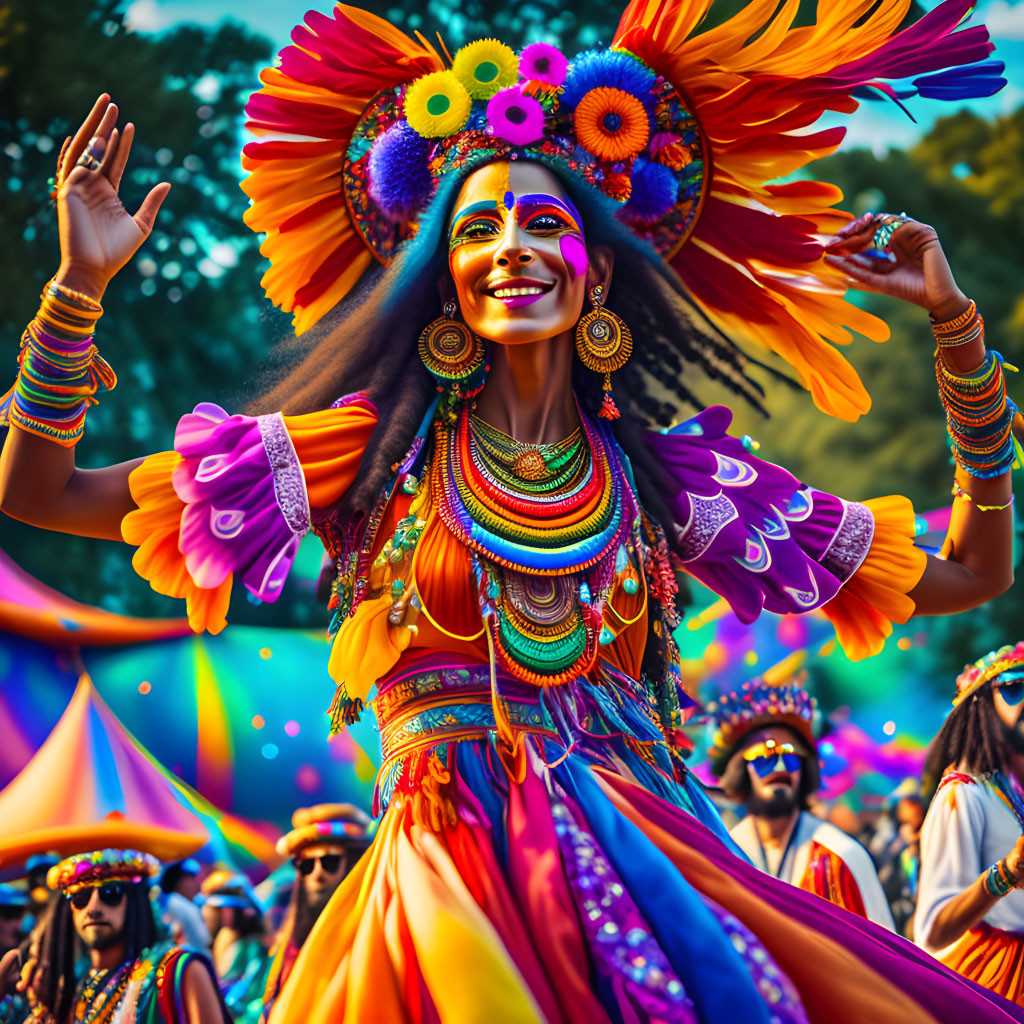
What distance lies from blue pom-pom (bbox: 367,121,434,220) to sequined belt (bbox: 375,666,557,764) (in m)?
1.21

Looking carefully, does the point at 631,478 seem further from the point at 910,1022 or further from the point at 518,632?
the point at 910,1022

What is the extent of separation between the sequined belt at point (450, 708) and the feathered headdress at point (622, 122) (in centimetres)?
111

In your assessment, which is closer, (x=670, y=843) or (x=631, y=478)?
(x=670, y=843)

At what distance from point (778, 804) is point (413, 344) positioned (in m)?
3.96

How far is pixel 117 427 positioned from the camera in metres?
12.6

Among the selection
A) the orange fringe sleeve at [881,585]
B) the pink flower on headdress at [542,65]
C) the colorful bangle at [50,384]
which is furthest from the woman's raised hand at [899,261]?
the colorful bangle at [50,384]

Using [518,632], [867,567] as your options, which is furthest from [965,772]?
[518,632]

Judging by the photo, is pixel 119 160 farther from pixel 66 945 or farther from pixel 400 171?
pixel 66 945

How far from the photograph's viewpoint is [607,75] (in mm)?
3254

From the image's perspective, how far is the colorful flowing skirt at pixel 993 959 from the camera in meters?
4.89

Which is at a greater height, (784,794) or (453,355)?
(453,355)

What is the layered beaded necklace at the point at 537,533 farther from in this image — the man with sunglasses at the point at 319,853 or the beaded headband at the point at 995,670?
the man with sunglasses at the point at 319,853

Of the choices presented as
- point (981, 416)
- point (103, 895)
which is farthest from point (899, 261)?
point (103, 895)

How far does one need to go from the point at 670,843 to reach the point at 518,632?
22.3 inches
